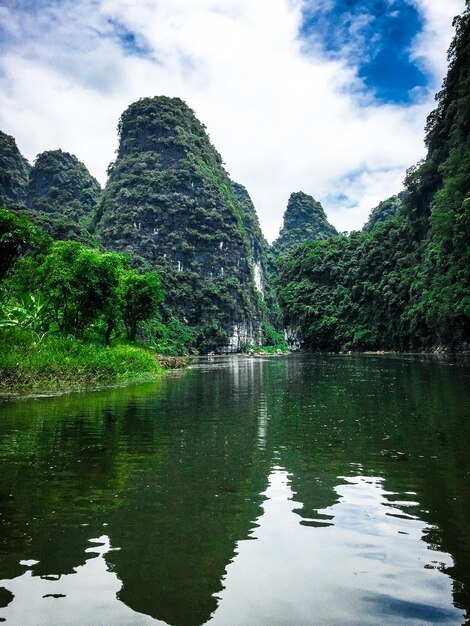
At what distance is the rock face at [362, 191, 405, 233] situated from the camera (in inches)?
4486

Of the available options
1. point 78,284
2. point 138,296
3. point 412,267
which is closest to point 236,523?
point 78,284

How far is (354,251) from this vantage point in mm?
93062

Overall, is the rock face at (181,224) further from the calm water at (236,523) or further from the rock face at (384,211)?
the calm water at (236,523)

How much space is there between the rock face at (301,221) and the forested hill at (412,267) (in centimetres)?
5254

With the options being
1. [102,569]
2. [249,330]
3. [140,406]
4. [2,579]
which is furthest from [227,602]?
[249,330]

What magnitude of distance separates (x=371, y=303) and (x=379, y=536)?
79.3 meters

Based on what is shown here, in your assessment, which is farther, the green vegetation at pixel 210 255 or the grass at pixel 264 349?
the grass at pixel 264 349

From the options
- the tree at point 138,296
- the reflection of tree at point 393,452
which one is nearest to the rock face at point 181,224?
the tree at point 138,296

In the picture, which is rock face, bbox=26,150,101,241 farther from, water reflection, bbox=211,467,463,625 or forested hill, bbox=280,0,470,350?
water reflection, bbox=211,467,463,625

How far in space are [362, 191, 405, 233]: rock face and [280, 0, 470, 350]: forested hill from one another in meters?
19.7

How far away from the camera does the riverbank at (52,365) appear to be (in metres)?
16.6

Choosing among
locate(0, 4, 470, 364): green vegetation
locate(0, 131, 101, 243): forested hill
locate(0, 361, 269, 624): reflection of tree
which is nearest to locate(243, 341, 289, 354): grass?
locate(0, 4, 470, 364): green vegetation

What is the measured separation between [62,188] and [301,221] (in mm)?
81969

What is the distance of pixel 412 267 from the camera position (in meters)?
64.6
